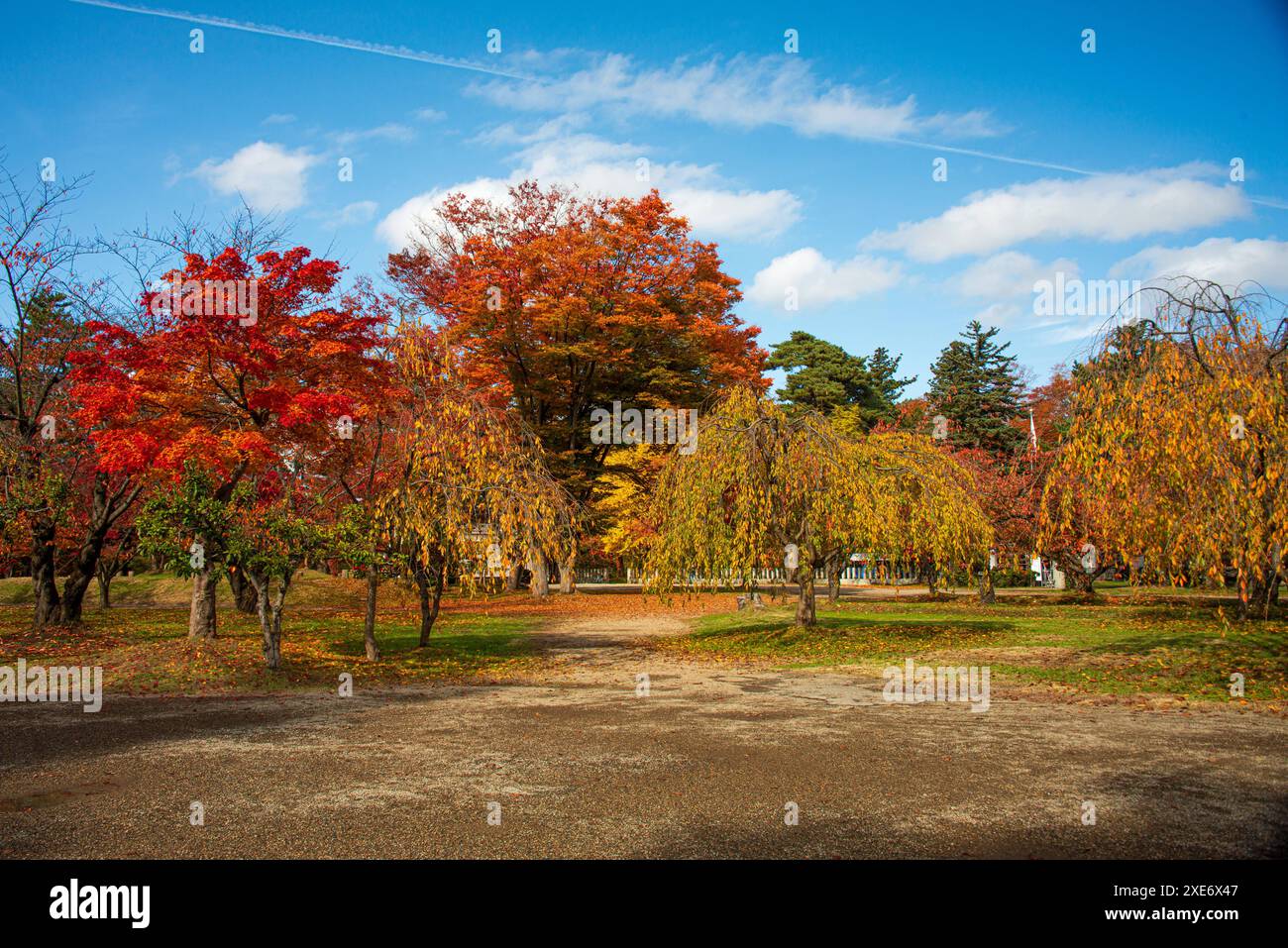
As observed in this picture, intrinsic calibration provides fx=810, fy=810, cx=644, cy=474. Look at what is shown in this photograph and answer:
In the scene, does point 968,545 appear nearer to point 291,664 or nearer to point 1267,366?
point 1267,366

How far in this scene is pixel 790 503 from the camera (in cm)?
1727

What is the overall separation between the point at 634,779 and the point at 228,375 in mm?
12385

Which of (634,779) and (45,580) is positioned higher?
(45,580)

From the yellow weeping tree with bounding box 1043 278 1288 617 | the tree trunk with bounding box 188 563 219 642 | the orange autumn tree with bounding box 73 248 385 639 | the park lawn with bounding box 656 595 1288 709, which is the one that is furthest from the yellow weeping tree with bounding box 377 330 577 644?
the yellow weeping tree with bounding box 1043 278 1288 617

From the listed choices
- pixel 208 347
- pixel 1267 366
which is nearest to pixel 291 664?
pixel 208 347

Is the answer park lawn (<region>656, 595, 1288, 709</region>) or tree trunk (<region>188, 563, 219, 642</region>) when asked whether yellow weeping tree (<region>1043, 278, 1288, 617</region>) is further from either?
tree trunk (<region>188, 563, 219, 642</region>)

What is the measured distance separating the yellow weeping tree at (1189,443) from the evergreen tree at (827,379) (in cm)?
3599

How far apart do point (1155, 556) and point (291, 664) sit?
13.7 meters

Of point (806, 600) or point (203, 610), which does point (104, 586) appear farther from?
point (806, 600)

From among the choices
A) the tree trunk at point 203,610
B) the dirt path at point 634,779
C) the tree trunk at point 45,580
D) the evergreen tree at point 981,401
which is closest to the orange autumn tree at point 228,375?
the tree trunk at point 203,610

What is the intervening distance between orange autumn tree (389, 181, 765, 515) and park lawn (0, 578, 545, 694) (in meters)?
11.4

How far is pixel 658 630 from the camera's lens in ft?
75.1

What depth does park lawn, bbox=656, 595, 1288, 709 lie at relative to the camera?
1266 centimetres

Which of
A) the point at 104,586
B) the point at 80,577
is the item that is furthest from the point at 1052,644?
the point at 104,586
